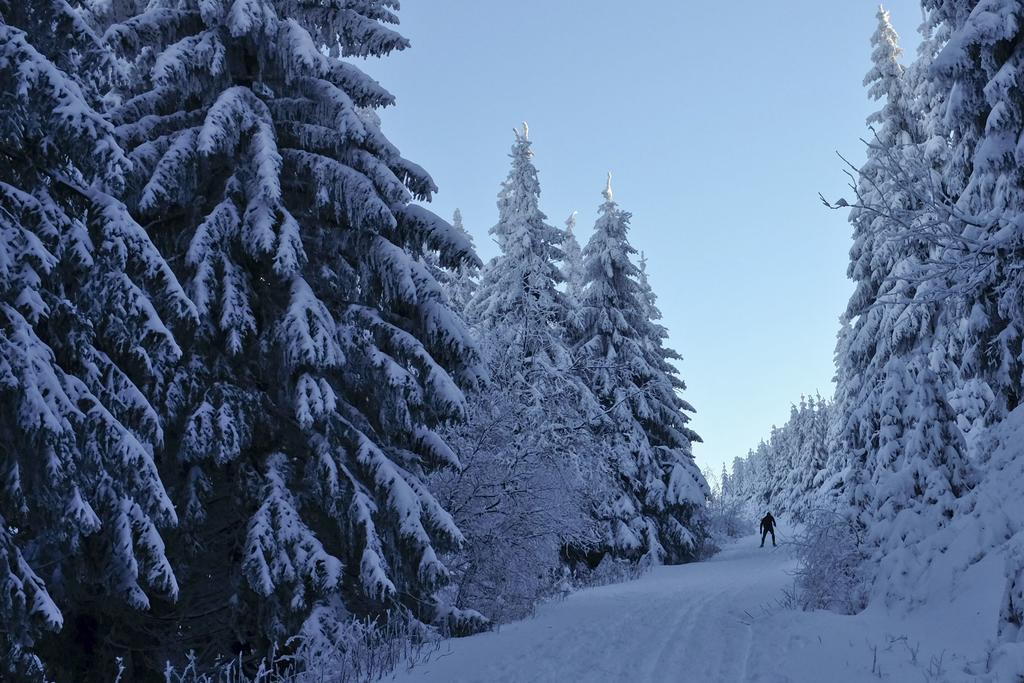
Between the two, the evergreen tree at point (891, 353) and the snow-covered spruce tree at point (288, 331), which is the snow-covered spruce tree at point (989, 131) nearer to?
the evergreen tree at point (891, 353)

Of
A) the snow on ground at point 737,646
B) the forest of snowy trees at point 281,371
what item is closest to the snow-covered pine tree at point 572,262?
the forest of snowy trees at point 281,371

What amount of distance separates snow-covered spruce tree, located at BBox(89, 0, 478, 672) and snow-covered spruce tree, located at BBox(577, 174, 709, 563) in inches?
640

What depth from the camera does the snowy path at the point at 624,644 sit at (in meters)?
8.37

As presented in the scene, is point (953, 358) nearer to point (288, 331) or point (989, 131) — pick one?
point (989, 131)

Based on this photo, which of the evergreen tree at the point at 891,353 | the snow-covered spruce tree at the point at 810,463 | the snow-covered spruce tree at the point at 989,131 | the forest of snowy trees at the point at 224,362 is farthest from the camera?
the snow-covered spruce tree at the point at 810,463

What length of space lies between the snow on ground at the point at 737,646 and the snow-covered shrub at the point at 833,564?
614 millimetres

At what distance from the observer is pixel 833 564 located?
12.8 m

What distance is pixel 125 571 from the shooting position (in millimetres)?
7539

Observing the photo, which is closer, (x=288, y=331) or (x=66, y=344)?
(x=66, y=344)

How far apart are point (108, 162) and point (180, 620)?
20.1 ft

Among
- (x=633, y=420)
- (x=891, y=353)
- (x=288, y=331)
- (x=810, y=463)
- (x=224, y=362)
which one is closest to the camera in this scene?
(x=288, y=331)

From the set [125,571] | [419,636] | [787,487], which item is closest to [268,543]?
[125,571]

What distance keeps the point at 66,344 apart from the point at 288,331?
287cm

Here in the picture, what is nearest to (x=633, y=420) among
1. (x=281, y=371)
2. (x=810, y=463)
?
(x=281, y=371)
